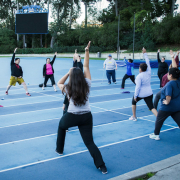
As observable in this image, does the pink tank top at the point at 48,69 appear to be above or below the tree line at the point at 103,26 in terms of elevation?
below

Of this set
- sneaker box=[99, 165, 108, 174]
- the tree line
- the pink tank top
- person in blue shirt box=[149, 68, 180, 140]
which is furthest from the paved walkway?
the tree line

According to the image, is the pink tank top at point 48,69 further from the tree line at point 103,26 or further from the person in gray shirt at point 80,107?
the tree line at point 103,26

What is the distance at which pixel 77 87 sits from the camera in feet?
12.7

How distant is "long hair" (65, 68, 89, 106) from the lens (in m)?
3.87

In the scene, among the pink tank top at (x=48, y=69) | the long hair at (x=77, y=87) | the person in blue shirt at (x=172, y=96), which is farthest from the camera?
the pink tank top at (x=48, y=69)

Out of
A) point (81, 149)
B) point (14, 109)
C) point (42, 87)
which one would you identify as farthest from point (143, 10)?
point (81, 149)

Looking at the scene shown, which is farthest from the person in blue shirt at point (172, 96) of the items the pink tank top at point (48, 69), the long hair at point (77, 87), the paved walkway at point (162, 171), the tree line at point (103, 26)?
the tree line at point (103, 26)

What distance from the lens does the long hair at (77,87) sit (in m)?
3.87

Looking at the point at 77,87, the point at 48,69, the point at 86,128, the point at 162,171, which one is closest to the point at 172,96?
the point at 162,171

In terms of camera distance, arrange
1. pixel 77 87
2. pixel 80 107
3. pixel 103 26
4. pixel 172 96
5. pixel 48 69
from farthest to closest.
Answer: pixel 103 26
pixel 48 69
pixel 172 96
pixel 80 107
pixel 77 87

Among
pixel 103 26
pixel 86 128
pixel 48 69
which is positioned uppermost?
pixel 103 26

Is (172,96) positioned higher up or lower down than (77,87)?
lower down

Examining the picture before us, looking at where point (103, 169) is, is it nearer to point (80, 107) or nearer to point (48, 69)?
point (80, 107)

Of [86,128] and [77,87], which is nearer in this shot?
[77,87]
